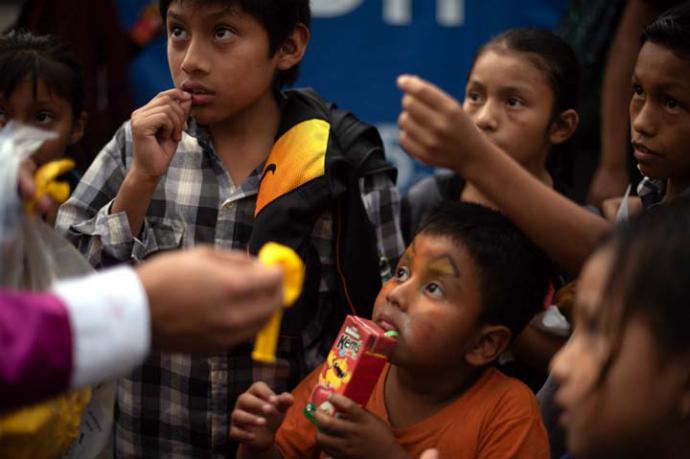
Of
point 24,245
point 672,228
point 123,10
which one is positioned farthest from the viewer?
point 123,10

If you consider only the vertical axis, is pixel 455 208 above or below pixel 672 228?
below

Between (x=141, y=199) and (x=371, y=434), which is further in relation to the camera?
(x=141, y=199)

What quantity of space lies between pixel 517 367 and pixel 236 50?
1247mm

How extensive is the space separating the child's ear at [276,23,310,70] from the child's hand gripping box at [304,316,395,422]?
0.89 m

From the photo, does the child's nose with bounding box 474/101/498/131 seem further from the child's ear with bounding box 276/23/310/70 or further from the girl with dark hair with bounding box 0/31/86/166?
the girl with dark hair with bounding box 0/31/86/166

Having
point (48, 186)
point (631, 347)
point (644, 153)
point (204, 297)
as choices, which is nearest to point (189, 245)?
point (48, 186)

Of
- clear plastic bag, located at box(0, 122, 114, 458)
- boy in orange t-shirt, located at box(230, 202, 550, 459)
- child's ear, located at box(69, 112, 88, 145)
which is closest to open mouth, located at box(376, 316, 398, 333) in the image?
boy in orange t-shirt, located at box(230, 202, 550, 459)

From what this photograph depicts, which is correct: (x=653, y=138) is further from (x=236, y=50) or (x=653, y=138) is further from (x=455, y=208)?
(x=236, y=50)

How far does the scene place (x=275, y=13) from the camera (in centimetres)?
272

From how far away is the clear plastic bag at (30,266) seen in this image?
5.83 ft

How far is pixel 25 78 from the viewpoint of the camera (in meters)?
3.11

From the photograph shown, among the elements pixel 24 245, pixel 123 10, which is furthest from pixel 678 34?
pixel 123 10

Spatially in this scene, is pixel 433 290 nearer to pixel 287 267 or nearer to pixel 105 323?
pixel 287 267

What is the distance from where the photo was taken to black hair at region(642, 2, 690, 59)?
2521 millimetres
